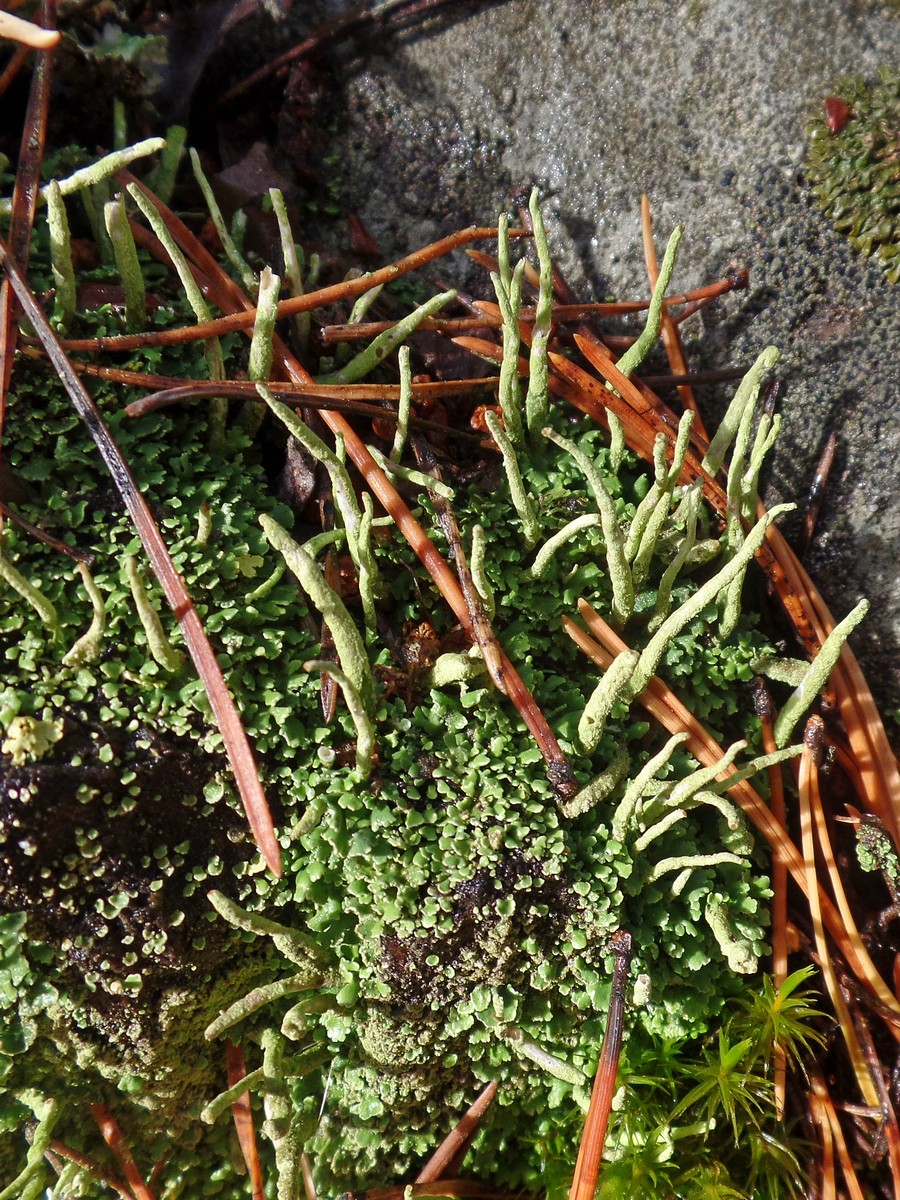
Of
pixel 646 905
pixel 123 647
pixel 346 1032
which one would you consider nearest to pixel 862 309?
pixel 646 905

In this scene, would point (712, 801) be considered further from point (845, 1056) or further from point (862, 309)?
point (862, 309)

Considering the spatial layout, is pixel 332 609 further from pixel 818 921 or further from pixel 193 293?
pixel 818 921

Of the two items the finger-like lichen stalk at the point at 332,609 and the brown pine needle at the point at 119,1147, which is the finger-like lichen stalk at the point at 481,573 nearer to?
the finger-like lichen stalk at the point at 332,609

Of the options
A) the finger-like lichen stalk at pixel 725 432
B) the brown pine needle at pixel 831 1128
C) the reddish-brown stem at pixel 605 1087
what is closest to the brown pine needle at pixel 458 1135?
the reddish-brown stem at pixel 605 1087

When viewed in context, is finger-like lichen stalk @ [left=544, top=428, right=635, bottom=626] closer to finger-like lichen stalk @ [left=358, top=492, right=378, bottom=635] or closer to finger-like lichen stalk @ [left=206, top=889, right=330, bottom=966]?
finger-like lichen stalk @ [left=358, top=492, right=378, bottom=635]

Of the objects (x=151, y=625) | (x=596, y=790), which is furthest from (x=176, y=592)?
(x=596, y=790)

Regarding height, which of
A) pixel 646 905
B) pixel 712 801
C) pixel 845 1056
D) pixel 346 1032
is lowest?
pixel 845 1056

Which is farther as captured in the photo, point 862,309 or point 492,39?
point 492,39
